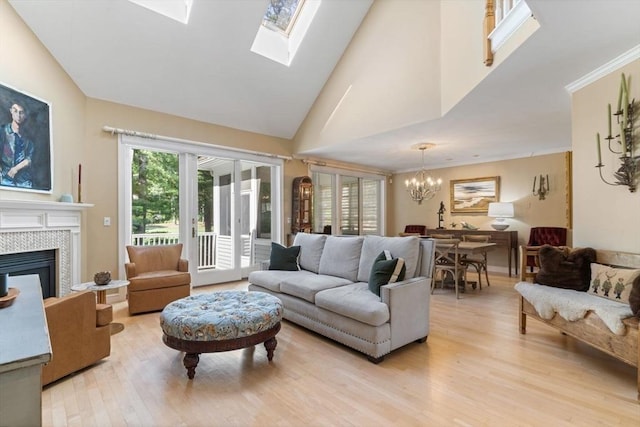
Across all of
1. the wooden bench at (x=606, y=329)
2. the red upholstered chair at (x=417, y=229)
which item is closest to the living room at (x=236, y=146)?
the wooden bench at (x=606, y=329)

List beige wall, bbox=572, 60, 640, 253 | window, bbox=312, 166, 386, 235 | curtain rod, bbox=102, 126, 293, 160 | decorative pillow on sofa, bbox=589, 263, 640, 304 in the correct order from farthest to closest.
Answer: window, bbox=312, 166, 386, 235
curtain rod, bbox=102, 126, 293, 160
beige wall, bbox=572, 60, 640, 253
decorative pillow on sofa, bbox=589, 263, 640, 304

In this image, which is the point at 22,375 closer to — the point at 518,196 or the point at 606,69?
the point at 606,69

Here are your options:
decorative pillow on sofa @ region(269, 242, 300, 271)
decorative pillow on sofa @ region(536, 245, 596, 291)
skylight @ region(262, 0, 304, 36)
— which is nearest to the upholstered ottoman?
decorative pillow on sofa @ region(269, 242, 300, 271)

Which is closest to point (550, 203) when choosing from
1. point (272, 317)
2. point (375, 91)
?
point (375, 91)

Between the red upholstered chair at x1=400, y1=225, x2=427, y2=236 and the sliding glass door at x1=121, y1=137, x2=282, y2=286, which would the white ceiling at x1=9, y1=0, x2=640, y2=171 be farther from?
the red upholstered chair at x1=400, y1=225, x2=427, y2=236

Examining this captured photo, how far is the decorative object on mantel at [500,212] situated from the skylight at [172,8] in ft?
19.7

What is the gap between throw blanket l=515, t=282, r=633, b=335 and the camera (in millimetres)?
2114

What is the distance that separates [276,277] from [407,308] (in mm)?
1534

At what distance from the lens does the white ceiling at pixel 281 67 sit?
7.84ft

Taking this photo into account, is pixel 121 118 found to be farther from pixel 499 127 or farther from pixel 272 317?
pixel 499 127

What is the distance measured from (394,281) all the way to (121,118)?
4183 millimetres

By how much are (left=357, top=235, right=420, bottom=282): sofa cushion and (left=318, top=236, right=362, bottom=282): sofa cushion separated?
7 cm

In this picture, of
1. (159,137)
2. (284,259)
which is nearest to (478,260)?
(284,259)

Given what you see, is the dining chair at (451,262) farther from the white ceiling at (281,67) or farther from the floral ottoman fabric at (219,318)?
the floral ottoman fabric at (219,318)
